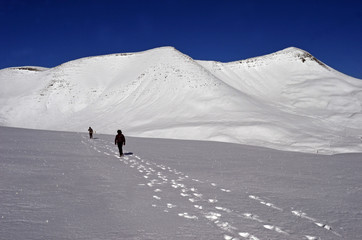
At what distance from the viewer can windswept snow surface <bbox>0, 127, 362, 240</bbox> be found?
527 centimetres

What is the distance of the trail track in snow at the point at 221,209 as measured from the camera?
535 centimetres

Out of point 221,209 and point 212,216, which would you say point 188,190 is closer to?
point 221,209

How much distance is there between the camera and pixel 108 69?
78.7 m

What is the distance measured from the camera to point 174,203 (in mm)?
7121

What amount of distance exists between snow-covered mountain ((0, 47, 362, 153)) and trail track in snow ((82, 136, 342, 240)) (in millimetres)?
21513

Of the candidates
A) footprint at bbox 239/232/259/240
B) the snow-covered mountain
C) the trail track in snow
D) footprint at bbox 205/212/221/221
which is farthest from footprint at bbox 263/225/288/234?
the snow-covered mountain

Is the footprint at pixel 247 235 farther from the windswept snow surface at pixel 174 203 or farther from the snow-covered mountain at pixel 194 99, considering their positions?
the snow-covered mountain at pixel 194 99

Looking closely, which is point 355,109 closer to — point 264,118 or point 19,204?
point 264,118

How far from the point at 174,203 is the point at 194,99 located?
4807cm

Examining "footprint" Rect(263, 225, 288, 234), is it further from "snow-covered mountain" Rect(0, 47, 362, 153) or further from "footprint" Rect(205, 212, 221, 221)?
"snow-covered mountain" Rect(0, 47, 362, 153)

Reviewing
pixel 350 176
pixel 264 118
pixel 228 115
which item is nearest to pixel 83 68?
pixel 228 115

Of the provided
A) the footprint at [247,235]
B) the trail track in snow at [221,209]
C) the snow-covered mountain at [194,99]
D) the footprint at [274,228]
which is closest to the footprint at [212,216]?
the trail track in snow at [221,209]

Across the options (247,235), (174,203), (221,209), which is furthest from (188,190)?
(247,235)

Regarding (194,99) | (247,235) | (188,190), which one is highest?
(194,99)
